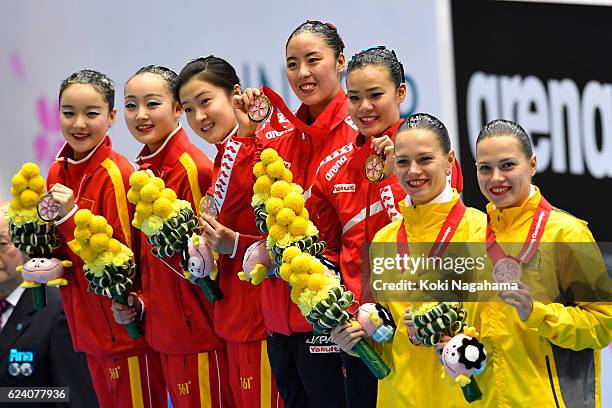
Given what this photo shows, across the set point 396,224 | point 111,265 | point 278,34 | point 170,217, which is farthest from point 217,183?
point 278,34

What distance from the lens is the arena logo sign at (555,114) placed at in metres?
→ 7.55

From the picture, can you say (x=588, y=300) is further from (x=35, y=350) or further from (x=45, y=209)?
(x=35, y=350)

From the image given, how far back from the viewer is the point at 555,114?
7.62 meters

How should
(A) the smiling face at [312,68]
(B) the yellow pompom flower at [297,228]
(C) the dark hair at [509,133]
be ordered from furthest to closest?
(A) the smiling face at [312,68] → (B) the yellow pompom flower at [297,228] → (C) the dark hair at [509,133]

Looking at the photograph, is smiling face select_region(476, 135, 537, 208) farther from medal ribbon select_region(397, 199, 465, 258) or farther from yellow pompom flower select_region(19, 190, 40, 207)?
yellow pompom flower select_region(19, 190, 40, 207)

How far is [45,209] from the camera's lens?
5.55 meters

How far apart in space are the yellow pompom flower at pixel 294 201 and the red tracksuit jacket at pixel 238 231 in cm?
48

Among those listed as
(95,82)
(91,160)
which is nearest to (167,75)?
(95,82)

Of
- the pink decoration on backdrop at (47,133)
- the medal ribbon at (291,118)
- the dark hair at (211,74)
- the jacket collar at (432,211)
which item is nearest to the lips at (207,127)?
the dark hair at (211,74)

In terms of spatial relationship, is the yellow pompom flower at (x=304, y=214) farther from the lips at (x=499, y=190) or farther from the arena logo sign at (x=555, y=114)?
the arena logo sign at (x=555, y=114)

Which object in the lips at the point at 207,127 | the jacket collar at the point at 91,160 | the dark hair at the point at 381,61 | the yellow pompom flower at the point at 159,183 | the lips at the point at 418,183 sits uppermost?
the dark hair at the point at 381,61

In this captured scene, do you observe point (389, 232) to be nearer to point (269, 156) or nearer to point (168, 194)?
point (269, 156)

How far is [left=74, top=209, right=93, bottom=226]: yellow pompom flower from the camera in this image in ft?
17.5

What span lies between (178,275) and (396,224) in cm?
132
